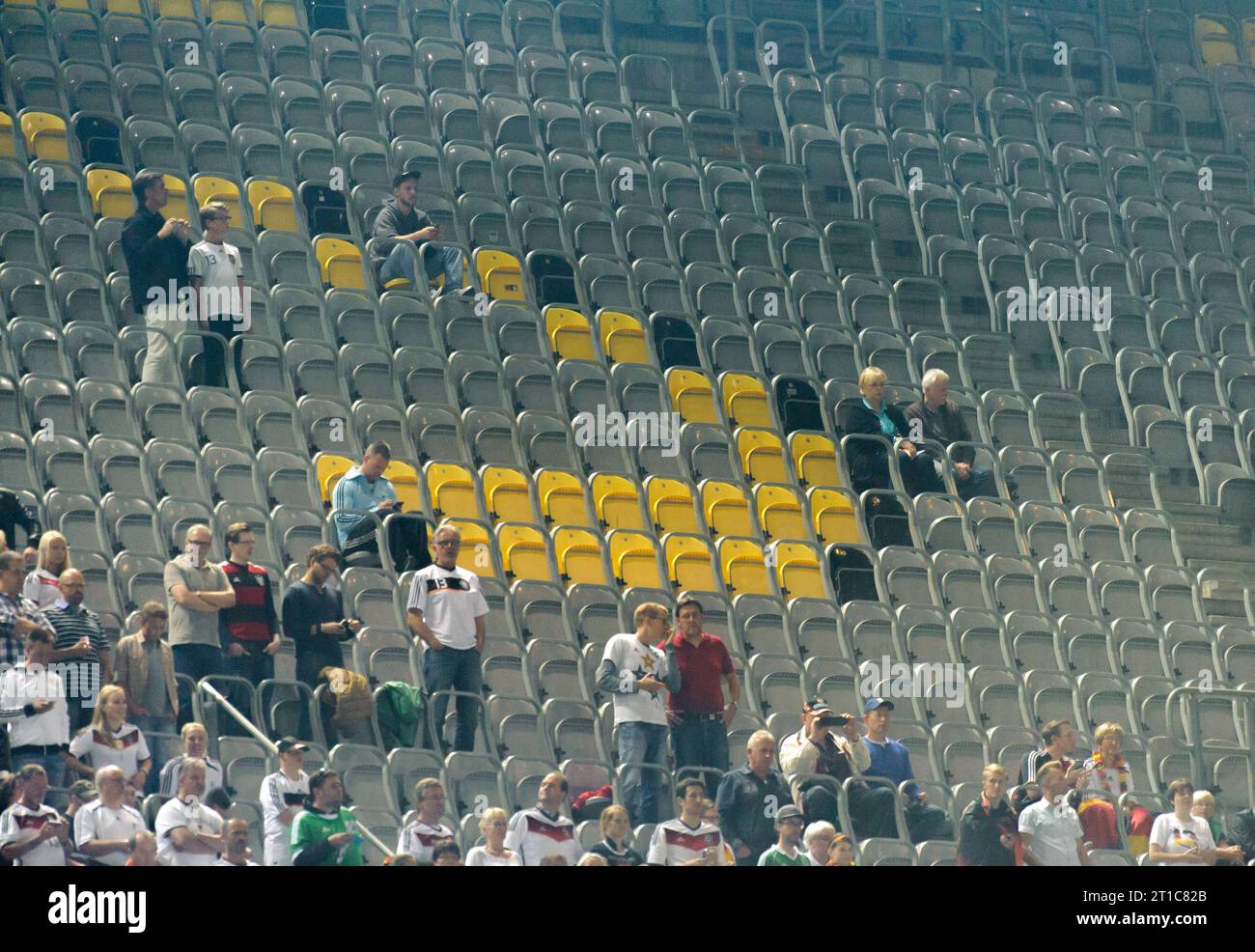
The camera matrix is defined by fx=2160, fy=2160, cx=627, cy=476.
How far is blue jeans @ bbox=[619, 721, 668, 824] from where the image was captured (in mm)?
7562

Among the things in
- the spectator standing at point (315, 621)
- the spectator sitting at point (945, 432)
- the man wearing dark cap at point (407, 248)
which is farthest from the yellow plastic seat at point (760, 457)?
the spectator standing at point (315, 621)

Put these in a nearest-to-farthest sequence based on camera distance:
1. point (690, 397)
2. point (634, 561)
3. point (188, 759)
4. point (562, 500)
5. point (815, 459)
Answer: point (188, 759) < point (634, 561) < point (562, 500) < point (815, 459) < point (690, 397)

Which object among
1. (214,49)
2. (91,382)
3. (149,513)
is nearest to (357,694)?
(149,513)

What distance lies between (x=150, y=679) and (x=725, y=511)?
10.2 feet

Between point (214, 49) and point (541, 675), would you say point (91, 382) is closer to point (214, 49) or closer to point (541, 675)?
point (541, 675)

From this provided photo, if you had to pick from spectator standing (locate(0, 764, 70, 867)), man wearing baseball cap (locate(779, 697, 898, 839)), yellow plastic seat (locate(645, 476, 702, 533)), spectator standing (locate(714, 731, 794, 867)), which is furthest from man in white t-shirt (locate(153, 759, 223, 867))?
yellow plastic seat (locate(645, 476, 702, 533))

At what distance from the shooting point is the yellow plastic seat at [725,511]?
31.0 feet

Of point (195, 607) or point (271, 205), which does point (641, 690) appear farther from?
point (271, 205)

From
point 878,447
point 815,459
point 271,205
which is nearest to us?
point 878,447

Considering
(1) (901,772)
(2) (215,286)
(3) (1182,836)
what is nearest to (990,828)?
(1) (901,772)

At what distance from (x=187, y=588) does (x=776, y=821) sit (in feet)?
7.05

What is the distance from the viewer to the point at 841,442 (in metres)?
9.61

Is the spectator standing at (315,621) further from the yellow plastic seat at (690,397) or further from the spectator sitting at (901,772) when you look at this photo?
the yellow plastic seat at (690,397)

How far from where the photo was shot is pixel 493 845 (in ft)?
22.7
